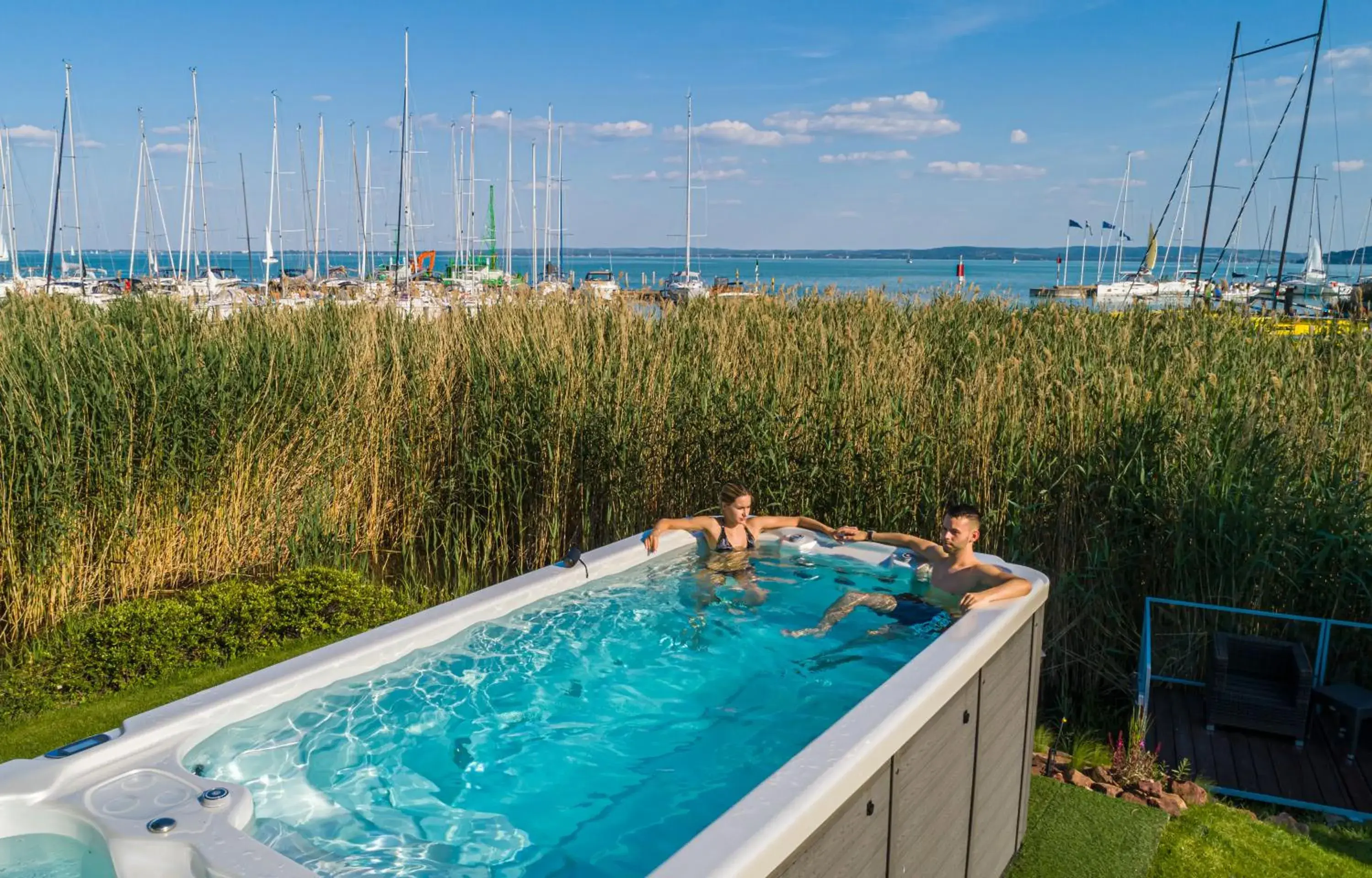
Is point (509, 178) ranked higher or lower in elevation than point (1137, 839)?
higher

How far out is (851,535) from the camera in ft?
13.0

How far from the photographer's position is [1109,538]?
157 inches

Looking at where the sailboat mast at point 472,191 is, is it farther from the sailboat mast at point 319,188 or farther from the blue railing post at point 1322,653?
the blue railing post at point 1322,653

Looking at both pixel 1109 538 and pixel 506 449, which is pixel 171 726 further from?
pixel 1109 538

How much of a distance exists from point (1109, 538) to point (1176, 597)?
34cm

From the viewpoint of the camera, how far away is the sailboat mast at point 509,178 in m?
21.2

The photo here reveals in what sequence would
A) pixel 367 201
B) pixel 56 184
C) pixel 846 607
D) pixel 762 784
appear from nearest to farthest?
pixel 762 784, pixel 846 607, pixel 56 184, pixel 367 201

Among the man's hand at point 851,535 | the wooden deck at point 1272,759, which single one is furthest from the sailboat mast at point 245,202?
the wooden deck at point 1272,759

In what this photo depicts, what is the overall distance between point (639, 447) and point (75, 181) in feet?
68.5

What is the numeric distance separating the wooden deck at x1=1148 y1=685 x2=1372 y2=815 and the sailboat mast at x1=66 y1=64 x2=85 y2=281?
15051mm

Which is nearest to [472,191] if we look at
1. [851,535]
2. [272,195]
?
[272,195]

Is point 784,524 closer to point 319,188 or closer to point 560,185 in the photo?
point 560,185

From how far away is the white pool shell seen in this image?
1.72 meters

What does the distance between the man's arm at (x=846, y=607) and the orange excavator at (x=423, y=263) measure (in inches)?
531
